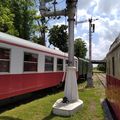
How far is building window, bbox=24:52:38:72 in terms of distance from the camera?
1448 centimetres

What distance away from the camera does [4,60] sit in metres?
12.3

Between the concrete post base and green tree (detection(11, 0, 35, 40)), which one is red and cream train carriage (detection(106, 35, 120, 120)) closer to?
the concrete post base

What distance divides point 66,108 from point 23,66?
395cm

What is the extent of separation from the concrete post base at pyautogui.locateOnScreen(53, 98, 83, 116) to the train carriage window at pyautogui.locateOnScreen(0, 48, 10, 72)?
8.10 feet

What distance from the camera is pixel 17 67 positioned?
13.4 meters

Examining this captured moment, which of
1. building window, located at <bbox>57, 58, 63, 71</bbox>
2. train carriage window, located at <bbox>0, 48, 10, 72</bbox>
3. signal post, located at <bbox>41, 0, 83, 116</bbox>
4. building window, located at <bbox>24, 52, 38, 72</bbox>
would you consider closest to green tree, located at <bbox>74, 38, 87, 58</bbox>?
building window, located at <bbox>57, 58, 63, 71</bbox>

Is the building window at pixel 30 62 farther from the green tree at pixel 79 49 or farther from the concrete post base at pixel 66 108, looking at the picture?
the green tree at pixel 79 49

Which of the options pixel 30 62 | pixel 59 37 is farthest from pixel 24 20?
pixel 59 37

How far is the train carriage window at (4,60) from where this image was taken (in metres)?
12.1

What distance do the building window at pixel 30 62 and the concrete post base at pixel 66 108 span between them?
3304 mm

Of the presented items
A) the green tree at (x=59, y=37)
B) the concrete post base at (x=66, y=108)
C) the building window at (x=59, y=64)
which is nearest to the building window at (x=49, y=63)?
the building window at (x=59, y=64)

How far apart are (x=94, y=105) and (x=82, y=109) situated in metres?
1.78

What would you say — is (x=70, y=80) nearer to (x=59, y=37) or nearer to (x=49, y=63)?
(x=49, y=63)

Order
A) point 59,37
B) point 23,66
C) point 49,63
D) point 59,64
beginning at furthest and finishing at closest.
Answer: point 59,37 → point 59,64 → point 49,63 → point 23,66
